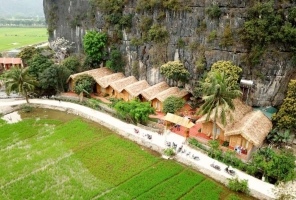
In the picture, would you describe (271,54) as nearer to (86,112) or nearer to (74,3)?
(86,112)

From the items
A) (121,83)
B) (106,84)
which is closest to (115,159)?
(121,83)

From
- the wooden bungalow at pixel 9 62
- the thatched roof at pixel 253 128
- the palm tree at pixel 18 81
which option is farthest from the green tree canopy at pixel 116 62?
the thatched roof at pixel 253 128

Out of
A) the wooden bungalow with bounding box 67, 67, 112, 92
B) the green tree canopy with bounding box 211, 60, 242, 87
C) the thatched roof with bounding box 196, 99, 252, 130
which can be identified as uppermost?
the green tree canopy with bounding box 211, 60, 242, 87

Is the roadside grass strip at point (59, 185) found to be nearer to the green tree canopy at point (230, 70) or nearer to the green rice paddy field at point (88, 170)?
the green rice paddy field at point (88, 170)

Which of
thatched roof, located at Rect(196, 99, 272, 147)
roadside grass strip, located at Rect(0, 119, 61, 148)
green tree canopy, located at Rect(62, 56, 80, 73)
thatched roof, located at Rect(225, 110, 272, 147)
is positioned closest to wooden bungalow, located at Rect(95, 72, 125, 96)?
green tree canopy, located at Rect(62, 56, 80, 73)

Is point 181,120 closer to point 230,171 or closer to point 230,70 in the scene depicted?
point 230,171

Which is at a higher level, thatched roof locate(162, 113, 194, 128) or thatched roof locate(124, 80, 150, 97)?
thatched roof locate(124, 80, 150, 97)

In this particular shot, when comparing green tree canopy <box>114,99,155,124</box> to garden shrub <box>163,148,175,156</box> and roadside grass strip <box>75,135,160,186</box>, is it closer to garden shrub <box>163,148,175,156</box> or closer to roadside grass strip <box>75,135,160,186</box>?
roadside grass strip <box>75,135,160,186</box>
